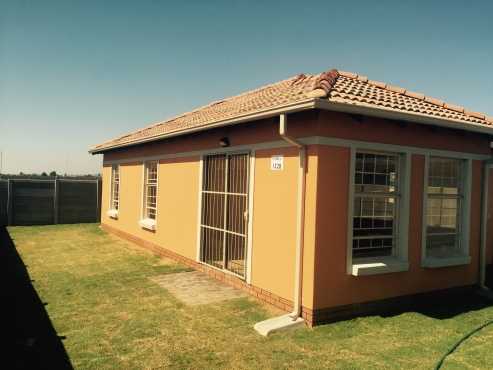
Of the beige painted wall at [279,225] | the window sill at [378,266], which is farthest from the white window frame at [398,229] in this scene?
the beige painted wall at [279,225]

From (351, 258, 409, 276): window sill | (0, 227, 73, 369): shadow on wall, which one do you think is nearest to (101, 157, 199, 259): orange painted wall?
(0, 227, 73, 369): shadow on wall

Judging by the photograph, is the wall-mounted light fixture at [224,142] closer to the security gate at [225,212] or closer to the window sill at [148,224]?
the security gate at [225,212]

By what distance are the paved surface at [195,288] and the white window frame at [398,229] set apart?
223cm

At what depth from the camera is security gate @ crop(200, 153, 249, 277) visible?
7.47 m

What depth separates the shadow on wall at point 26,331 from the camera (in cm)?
425

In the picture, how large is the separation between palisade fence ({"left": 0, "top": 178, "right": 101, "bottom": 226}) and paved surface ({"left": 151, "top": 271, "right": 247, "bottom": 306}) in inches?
456

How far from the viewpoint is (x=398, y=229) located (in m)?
6.54

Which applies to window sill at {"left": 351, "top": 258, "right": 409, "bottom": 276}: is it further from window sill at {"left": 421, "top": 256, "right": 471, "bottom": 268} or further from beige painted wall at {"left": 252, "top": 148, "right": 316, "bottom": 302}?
beige painted wall at {"left": 252, "top": 148, "right": 316, "bottom": 302}

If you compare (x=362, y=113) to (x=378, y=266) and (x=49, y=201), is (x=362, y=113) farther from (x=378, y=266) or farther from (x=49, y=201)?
(x=49, y=201)

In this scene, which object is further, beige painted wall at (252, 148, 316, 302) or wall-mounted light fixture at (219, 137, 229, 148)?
wall-mounted light fixture at (219, 137, 229, 148)

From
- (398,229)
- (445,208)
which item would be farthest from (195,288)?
(445,208)

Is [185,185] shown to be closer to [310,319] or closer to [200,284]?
[200,284]

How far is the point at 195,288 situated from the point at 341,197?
3.42 meters

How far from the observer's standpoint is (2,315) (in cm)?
563
